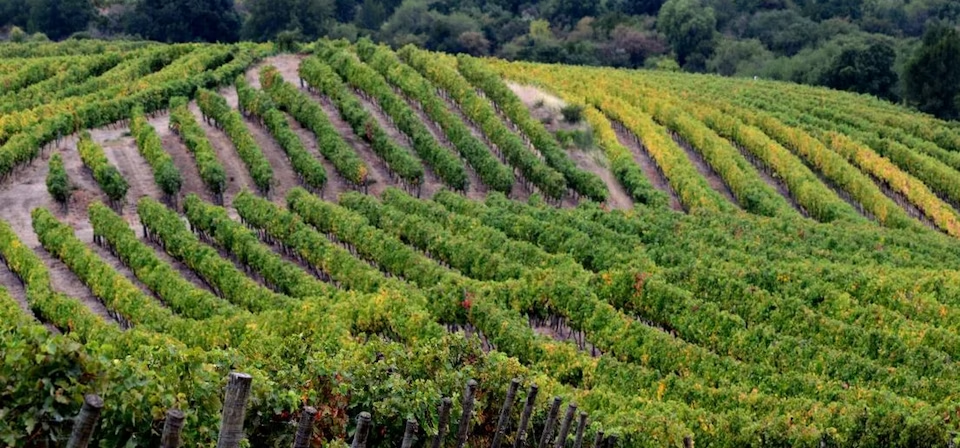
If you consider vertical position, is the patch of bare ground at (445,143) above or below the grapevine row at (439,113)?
below

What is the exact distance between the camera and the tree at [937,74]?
9000 centimetres

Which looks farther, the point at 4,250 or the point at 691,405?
the point at 4,250

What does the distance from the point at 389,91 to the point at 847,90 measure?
5130 centimetres

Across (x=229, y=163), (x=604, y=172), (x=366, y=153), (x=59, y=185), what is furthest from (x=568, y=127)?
(x=59, y=185)

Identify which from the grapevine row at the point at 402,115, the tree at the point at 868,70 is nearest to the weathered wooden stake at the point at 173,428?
the grapevine row at the point at 402,115

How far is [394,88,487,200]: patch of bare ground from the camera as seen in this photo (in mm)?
61031

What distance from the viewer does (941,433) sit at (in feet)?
81.1

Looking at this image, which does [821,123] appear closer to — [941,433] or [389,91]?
[389,91]

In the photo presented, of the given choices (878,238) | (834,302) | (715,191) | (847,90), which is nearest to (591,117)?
(715,191)

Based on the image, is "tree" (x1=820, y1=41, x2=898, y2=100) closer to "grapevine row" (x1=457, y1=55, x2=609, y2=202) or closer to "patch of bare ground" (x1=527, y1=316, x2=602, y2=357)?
"grapevine row" (x1=457, y1=55, x2=609, y2=202)

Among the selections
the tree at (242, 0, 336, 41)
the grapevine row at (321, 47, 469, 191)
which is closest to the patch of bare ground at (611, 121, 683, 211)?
the grapevine row at (321, 47, 469, 191)

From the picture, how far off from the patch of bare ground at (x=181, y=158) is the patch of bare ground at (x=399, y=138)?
11430mm

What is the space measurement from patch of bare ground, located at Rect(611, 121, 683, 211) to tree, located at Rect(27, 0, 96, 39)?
71173 mm

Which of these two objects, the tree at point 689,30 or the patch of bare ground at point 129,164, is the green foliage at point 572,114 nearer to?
the patch of bare ground at point 129,164
